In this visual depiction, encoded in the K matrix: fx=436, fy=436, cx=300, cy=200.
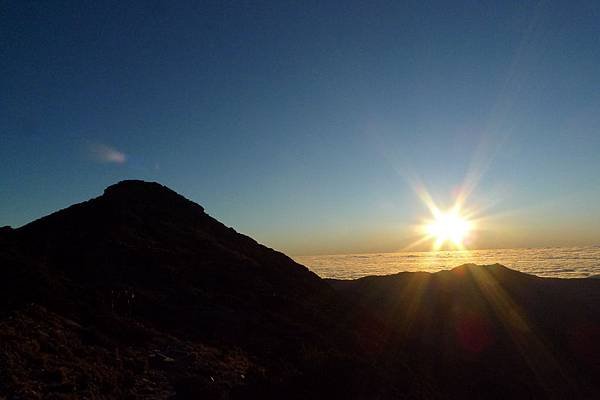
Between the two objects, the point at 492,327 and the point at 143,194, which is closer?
the point at 143,194

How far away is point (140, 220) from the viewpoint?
4416 cm

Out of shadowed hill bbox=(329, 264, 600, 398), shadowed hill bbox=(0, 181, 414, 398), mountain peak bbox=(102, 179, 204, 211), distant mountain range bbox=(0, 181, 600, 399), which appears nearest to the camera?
shadowed hill bbox=(0, 181, 414, 398)

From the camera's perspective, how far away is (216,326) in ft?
80.6

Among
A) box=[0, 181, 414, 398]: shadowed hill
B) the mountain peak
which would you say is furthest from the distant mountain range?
the mountain peak

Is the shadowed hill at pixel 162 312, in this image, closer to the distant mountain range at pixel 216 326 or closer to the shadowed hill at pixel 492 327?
the distant mountain range at pixel 216 326

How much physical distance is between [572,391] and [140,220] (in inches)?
2028

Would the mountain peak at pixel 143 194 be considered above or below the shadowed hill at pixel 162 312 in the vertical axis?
above

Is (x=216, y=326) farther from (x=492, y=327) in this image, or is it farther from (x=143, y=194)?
(x=492, y=327)

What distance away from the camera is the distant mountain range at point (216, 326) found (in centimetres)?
1460

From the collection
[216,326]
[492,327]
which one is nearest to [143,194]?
[216,326]

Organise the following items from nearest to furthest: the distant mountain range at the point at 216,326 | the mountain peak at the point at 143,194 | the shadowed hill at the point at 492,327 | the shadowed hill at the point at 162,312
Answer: the shadowed hill at the point at 162,312
the distant mountain range at the point at 216,326
the shadowed hill at the point at 492,327
the mountain peak at the point at 143,194

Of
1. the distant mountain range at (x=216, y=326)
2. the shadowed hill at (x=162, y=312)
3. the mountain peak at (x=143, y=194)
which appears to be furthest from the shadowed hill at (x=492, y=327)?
the mountain peak at (x=143, y=194)

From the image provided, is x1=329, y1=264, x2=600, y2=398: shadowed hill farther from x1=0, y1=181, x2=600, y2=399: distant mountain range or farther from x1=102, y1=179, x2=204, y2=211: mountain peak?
x1=102, y1=179, x2=204, y2=211: mountain peak

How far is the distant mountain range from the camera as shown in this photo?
1460 centimetres
